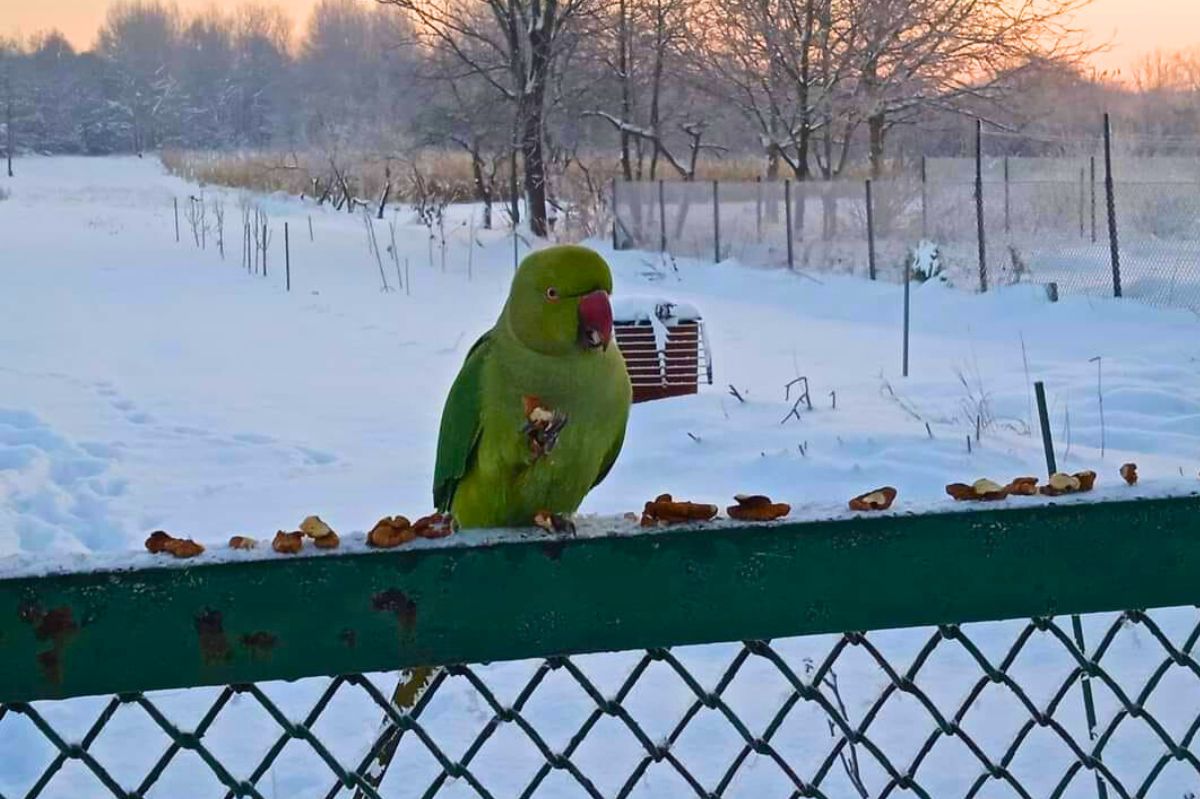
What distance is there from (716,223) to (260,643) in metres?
18.6

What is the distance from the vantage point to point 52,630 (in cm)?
109

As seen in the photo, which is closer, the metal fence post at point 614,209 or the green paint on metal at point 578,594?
the green paint on metal at point 578,594

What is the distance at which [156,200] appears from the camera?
37375mm

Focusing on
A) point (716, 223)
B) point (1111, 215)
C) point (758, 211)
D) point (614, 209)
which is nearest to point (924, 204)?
point (758, 211)

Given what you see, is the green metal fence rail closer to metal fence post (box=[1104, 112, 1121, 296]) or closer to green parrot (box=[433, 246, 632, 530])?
green parrot (box=[433, 246, 632, 530])

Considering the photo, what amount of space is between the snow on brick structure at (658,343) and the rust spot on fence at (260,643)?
23.9 feet

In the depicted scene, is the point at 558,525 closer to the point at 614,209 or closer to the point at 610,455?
the point at 610,455

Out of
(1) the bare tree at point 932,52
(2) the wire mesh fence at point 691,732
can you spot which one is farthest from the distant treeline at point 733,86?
(2) the wire mesh fence at point 691,732

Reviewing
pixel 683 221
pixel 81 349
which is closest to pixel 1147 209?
pixel 683 221

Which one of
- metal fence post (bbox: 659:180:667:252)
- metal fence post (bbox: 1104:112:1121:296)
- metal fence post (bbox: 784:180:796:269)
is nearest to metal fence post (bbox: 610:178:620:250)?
metal fence post (bbox: 659:180:667:252)

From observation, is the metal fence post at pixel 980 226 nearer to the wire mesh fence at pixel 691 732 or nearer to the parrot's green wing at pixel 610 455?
the wire mesh fence at pixel 691 732

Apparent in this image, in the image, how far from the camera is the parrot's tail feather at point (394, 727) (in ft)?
4.11

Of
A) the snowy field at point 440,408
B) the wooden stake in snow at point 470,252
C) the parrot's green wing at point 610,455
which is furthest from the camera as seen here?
the wooden stake in snow at point 470,252

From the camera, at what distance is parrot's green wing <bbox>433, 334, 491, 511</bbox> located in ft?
8.30
